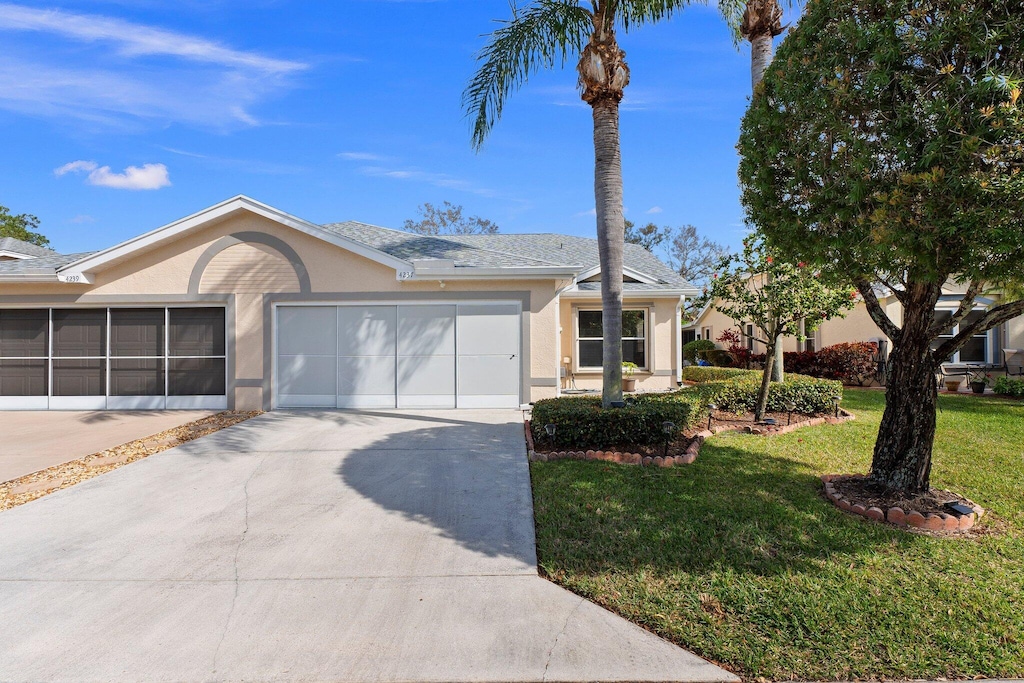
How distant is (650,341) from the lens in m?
15.5

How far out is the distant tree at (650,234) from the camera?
149 feet

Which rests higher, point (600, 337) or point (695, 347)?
point (600, 337)

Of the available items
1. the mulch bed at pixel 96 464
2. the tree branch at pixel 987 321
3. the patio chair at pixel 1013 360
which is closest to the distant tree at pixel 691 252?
the patio chair at pixel 1013 360

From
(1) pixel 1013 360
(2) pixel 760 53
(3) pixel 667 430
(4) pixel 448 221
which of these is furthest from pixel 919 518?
(4) pixel 448 221

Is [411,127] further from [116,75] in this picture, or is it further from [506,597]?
[506,597]

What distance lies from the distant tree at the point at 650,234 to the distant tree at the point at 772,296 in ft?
121

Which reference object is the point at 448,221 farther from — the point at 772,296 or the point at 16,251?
the point at 772,296

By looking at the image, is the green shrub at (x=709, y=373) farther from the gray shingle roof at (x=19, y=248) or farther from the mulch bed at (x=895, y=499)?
the gray shingle roof at (x=19, y=248)

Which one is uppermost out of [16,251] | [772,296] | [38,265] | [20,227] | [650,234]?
[650,234]

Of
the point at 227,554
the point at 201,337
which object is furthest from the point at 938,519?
the point at 201,337

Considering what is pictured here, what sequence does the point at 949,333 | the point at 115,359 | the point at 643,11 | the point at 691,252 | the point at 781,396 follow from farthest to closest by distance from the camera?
the point at 691,252 < the point at 949,333 < the point at 115,359 < the point at 781,396 < the point at 643,11

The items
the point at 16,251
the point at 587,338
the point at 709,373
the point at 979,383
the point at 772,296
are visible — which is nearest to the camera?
the point at 772,296

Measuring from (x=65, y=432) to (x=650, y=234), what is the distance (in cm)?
4306

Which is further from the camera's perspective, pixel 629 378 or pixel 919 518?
pixel 629 378
